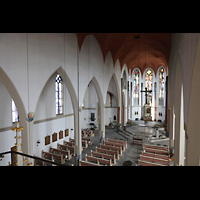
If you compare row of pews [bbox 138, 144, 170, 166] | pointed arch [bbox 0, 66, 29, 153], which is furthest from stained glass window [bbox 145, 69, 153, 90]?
pointed arch [bbox 0, 66, 29, 153]

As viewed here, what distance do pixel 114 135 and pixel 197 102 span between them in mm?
14721

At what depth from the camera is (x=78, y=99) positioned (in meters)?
5.95

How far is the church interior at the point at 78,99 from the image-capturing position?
5230 millimetres

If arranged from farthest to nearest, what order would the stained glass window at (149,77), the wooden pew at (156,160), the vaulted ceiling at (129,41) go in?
the stained glass window at (149,77), the vaulted ceiling at (129,41), the wooden pew at (156,160)

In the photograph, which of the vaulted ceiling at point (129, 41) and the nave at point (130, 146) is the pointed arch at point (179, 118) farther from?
the vaulted ceiling at point (129, 41)

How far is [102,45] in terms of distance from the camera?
14344mm

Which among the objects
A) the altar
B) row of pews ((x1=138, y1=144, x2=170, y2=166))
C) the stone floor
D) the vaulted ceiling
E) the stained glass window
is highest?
the vaulted ceiling

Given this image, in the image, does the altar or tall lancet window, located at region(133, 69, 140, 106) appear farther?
tall lancet window, located at region(133, 69, 140, 106)

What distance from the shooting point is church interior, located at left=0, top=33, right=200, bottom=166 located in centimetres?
523

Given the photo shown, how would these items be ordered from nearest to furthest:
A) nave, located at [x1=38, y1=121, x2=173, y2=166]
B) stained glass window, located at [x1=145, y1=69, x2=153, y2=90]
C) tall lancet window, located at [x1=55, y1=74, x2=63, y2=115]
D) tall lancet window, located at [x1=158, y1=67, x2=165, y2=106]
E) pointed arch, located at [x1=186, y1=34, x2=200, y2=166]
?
pointed arch, located at [x1=186, y1=34, x2=200, y2=166], nave, located at [x1=38, y1=121, x2=173, y2=166], tall lancet window, located at [x1=55, y1=74, x2=63, y2=115], tall lancet window, located at [x1=158, y1=67, x2=165, y2=106], stained glass window, located at [x1=145, y1=69, x2=153, y2=90]

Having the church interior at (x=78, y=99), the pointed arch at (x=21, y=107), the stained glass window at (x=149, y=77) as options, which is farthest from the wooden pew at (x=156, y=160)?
the stained glass window at (x=149, y=77)

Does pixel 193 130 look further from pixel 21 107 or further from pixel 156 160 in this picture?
pixel 21 107

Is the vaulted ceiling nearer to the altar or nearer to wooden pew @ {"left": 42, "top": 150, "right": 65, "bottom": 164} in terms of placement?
the altar
